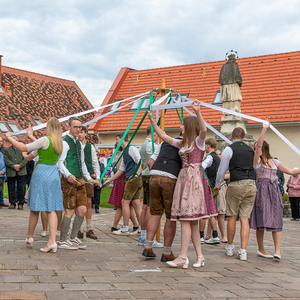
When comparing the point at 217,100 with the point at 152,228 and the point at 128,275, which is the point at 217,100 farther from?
the point at 128,275

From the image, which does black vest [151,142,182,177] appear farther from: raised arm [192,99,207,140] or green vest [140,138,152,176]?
green vest [140,138,152,176]

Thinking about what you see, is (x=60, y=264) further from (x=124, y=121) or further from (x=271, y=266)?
(x=124, y=121)

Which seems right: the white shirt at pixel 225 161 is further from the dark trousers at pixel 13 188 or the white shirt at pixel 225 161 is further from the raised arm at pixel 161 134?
the dark trousers at pixel 13 188

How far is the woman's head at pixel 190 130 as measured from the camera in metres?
5.56

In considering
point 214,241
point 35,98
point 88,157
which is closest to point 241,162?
point 214,241

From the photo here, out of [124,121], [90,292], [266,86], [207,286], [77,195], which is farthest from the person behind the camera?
[124,121]

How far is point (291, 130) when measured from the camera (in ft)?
65.9

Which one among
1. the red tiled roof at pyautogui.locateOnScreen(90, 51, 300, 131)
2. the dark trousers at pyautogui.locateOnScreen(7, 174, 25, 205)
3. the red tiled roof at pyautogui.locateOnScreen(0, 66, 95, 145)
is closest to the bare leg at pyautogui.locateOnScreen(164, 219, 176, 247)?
the dark trousers at pyautogui.locateOnScreen(7, 174, 25, 205)

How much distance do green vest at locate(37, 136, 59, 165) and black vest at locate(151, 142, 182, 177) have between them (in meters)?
1.47

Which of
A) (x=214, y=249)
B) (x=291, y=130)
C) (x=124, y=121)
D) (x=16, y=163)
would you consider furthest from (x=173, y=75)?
(x=214, y=249)

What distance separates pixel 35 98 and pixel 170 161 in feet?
97.1

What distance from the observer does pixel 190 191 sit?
5.47m

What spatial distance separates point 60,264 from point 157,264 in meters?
1.23

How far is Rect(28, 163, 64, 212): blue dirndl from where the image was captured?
6.07 meters
